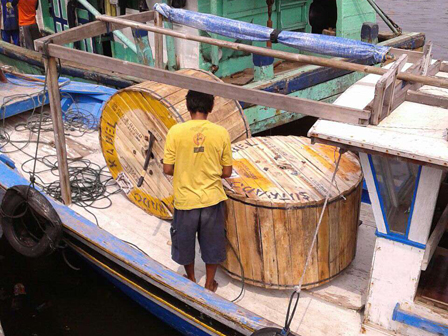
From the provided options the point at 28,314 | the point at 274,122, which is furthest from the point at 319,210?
the point at 274,122

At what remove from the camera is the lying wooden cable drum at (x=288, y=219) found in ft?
13.7

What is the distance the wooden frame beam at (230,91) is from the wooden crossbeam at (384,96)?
0.06m

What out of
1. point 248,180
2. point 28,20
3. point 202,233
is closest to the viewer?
point 202,233

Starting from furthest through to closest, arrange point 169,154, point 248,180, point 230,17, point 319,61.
A: point 230,17
point 248,180
point 319,61
point 169,154

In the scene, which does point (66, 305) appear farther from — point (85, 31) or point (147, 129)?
point (85, 31)

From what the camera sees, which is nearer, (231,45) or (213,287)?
(213,287)

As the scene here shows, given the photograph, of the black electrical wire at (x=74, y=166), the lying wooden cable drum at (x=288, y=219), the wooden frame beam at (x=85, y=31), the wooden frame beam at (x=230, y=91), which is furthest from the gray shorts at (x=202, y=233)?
the wooden frame beam at (x=85, y=31)

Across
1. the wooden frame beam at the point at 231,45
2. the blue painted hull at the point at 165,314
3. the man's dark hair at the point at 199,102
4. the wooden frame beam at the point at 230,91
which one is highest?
the wooden frame beam at the point at 231,45

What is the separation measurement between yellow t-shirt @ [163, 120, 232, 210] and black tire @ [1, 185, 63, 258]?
1.81 meters

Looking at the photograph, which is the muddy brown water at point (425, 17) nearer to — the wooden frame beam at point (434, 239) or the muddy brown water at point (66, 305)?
the muddy brown water at point (66, 305)

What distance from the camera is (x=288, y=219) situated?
4141mm

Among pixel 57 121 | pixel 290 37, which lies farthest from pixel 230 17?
pixel 57 121

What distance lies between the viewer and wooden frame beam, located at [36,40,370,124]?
351 centimetres

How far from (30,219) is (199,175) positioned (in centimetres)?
282
